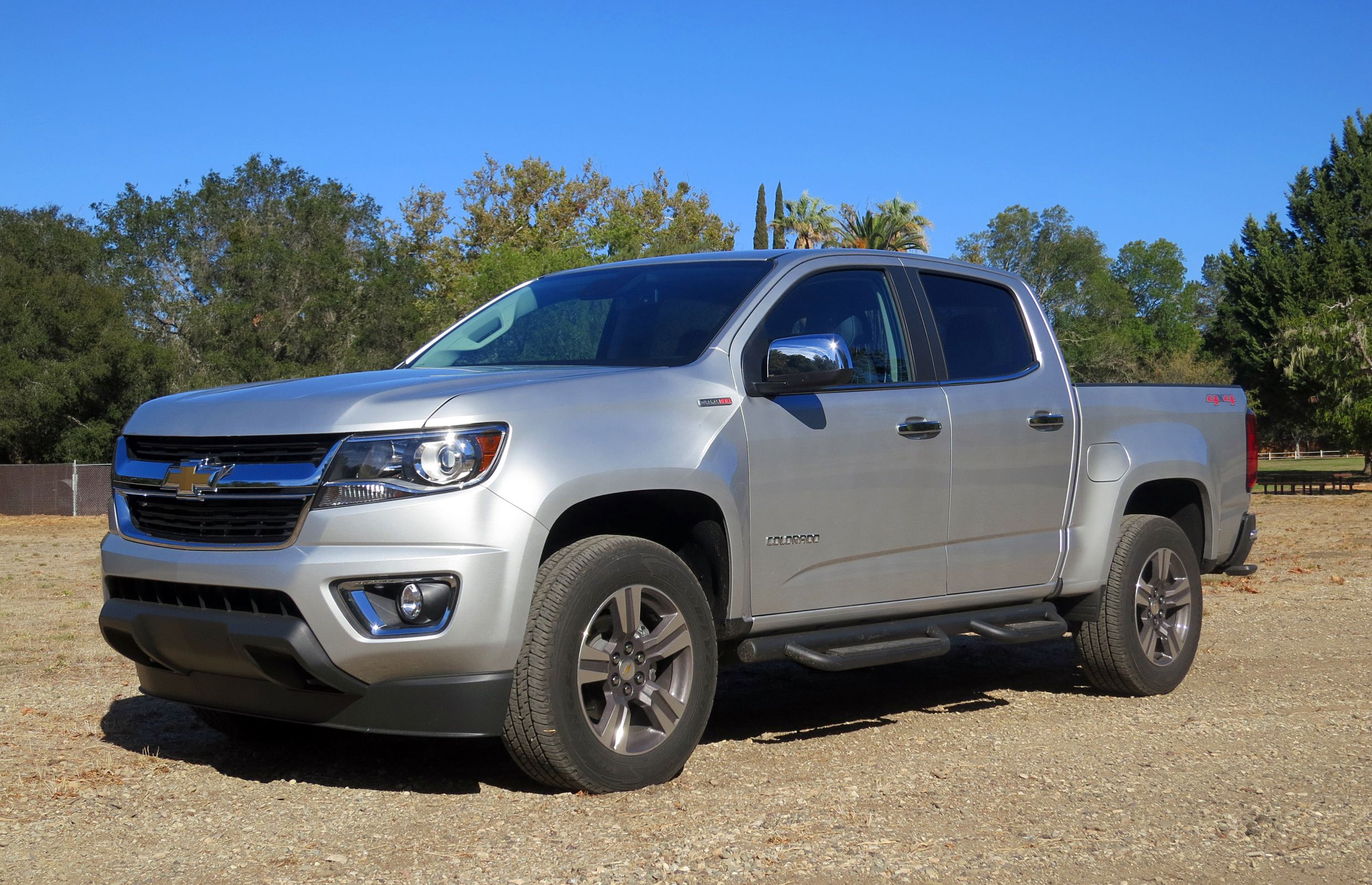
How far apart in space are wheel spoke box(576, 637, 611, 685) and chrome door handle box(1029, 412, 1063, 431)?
254 centimetres

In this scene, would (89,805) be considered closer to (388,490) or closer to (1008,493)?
(388,490)

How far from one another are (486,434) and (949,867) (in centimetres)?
191

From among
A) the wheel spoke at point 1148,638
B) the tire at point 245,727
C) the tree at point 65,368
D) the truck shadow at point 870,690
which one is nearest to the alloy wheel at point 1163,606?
the wheel spoke at point 1148,638

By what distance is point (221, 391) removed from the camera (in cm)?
497

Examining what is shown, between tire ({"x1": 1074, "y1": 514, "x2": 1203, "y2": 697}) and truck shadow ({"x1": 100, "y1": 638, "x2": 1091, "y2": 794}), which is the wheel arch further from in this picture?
tire ({"x1": 1074, "y1": 514, "x2": 1203, "y2": 697})

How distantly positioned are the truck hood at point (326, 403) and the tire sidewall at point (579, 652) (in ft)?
2.24

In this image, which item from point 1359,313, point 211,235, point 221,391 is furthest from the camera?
point 211,235

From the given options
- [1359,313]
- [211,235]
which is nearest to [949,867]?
[1359,313]

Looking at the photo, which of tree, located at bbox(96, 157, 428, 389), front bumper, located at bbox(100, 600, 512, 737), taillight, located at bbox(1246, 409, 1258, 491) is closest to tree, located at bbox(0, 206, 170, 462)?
tree, located at bbox(96, 157, 428, 389)

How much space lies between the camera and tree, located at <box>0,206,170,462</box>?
42.2 m

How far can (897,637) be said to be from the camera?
560 cm

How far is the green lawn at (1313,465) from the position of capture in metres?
55.2

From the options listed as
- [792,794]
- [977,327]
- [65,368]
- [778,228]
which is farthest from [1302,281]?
[792,794]

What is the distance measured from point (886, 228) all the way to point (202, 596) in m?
44.4
